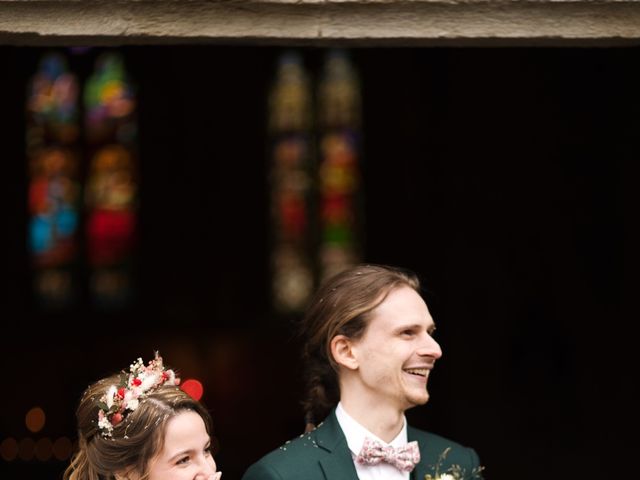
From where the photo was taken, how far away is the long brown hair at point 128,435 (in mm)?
3340

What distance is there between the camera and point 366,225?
11625mm

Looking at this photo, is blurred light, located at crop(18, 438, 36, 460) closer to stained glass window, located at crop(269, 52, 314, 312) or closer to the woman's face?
stained glass window, located at crop(269, 52, 314, 312)

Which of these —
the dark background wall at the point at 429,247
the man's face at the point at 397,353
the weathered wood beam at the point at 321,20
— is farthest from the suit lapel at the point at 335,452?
the dark background wall at the point at 429,247

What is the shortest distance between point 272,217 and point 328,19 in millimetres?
8295

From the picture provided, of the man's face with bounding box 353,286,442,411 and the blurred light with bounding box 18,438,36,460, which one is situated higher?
the man's face with bounding box 353,286,442,411

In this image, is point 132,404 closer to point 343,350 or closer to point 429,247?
point 343,350

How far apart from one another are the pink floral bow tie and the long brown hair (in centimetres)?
48

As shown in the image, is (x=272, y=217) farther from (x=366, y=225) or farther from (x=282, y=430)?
(x=282, y=430)

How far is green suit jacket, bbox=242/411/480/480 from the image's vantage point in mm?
3586

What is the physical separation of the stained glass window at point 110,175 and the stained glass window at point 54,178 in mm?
157

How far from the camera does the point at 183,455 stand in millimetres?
3320

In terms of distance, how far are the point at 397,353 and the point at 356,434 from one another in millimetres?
284

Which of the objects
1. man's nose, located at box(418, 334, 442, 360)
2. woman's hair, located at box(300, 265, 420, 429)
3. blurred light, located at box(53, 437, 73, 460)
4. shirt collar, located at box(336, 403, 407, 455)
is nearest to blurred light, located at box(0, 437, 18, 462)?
blurred light, located at box(53, 437, 73, 460)

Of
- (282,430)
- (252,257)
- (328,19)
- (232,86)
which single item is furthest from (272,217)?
(328,19)
